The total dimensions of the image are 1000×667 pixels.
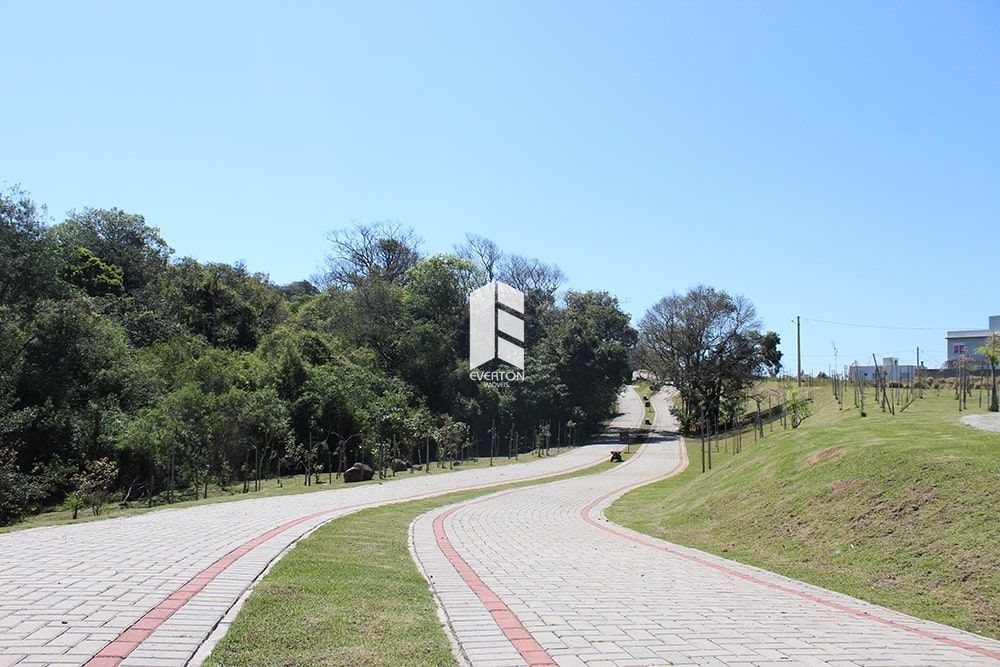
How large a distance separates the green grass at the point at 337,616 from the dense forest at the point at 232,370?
14842 millimetres

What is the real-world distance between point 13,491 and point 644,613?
20024 mm

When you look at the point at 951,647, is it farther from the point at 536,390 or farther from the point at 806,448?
the point at 536,390

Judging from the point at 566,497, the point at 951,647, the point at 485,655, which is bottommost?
the point at 566,497

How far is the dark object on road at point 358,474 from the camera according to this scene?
86.0 ft

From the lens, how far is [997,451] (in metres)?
11.0

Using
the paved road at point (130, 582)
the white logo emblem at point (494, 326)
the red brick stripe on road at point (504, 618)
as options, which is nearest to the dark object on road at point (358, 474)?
the paved road at point (130, 582)

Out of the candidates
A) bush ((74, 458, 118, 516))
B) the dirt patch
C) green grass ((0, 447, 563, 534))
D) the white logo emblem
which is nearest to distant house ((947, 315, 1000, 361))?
the white logo emblem

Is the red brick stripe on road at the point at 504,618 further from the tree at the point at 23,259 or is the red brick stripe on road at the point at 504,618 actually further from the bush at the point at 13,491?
the tree at the point at 23,259

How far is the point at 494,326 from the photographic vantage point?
2109 inches

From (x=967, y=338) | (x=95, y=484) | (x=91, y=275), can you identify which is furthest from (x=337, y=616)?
(x=967, y=338)

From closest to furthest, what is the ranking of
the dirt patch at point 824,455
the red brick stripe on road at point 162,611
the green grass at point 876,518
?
the red brick stripe on road at point 162,611 < the green grass at point 876,518 < the dirt patch at point 824,455

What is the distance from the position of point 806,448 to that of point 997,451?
4728mm

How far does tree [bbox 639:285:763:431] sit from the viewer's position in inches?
2092

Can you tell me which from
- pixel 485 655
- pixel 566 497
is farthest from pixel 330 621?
pixel 566 497
